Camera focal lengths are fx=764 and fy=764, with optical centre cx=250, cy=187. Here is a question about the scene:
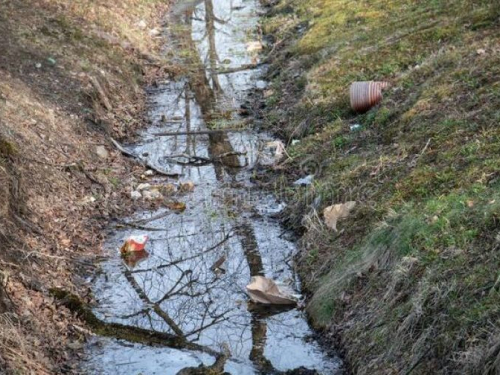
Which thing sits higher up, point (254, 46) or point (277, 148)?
point (254, 46)

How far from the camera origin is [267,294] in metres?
6.48

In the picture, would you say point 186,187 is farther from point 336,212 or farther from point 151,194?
point 336,212

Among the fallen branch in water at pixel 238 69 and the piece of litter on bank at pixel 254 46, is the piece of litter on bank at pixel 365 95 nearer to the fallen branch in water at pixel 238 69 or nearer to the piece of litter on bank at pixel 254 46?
the fallen branch in water at pixel 238 69

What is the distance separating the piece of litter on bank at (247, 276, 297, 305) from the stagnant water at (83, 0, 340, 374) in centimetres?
9

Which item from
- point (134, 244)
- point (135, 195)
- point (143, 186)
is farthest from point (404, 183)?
point (143, 186)

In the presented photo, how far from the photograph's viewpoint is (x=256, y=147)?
10078mm

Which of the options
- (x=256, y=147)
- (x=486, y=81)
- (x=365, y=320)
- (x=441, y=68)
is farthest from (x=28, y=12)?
(x=365, y=320)

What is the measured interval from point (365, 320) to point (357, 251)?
893mm

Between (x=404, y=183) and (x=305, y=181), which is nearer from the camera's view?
(x=404, y=183)

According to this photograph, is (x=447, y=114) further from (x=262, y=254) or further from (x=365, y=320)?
(x=365, y=320)

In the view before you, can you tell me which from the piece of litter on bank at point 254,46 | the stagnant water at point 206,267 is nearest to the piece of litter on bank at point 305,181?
the stagnant water at point 206,267

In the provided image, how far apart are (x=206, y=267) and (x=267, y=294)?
2.89 feet

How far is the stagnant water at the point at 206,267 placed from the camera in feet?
19.1

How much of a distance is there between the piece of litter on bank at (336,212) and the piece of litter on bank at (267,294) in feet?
2.93
